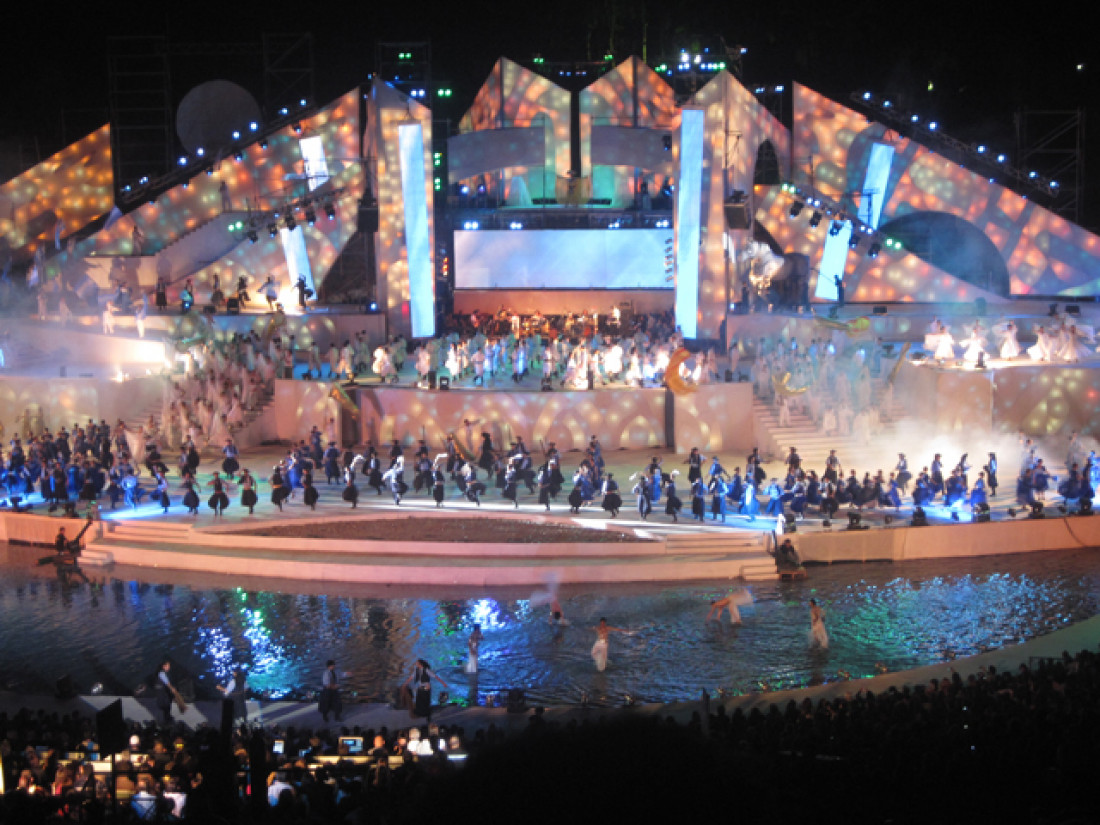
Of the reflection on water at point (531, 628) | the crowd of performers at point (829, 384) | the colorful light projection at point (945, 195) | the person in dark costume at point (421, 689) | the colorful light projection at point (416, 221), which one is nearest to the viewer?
the person in dark costume at point (421, 689)

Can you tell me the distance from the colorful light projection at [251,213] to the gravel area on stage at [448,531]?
1226cm

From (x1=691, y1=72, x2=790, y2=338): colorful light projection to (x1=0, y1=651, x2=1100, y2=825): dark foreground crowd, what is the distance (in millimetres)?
14707

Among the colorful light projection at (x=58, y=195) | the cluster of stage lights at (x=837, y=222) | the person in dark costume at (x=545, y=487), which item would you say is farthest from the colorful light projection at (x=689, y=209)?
the colorful light projection at (x=58, y=195)

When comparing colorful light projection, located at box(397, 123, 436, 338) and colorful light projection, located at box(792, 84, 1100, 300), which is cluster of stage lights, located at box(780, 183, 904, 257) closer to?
colorful light projection, located at box(792, 84, 1100, 300)

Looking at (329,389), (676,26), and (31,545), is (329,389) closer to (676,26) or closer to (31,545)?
(31,545)

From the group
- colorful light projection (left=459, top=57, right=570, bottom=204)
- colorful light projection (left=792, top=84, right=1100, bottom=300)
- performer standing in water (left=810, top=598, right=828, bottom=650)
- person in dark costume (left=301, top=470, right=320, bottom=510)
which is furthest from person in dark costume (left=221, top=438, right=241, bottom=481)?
colorful light projection (left=792, top=84, right=1100, bottom=300)

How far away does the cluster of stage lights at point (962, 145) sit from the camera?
2825cm

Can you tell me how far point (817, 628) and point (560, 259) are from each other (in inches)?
705

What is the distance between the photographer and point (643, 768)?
2.33 m

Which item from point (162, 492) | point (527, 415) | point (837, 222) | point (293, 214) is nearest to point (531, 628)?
point (162, 492)

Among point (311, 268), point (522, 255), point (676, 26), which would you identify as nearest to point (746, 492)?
point (522, 255)

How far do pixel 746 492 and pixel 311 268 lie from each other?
1590cm

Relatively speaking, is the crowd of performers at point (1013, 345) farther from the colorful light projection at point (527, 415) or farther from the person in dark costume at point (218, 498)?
the person in dark costume at point (218, 498)

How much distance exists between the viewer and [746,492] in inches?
712
